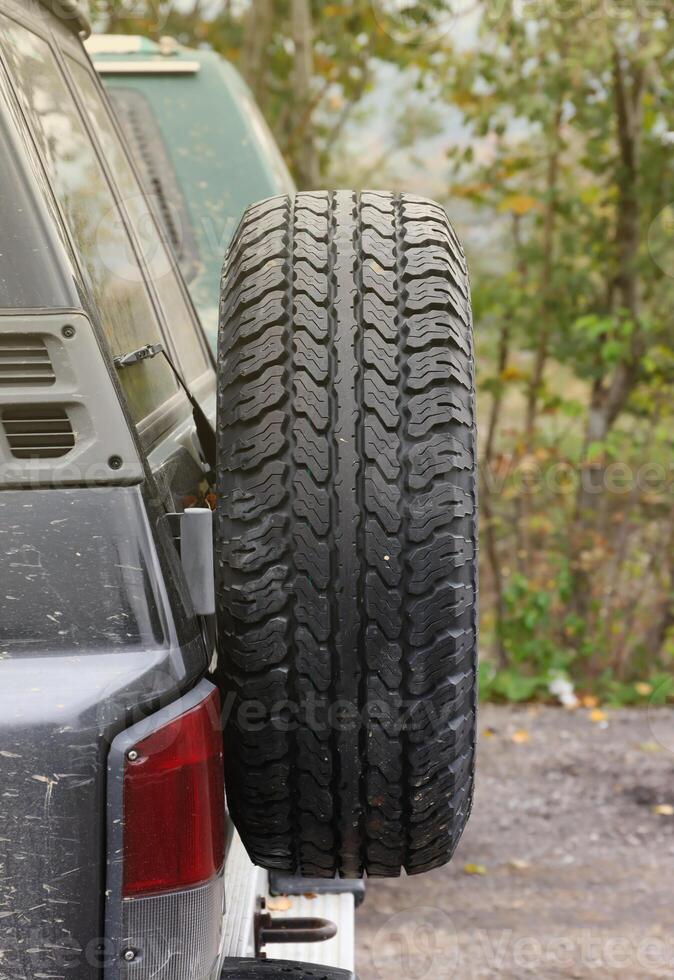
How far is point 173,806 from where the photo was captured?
1.48 meters

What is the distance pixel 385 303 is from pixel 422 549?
451 mm

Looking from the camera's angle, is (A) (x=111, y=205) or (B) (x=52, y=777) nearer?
(B) (x=52, y=777)

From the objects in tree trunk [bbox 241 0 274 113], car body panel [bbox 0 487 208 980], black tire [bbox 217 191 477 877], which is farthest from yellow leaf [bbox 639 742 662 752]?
tree trunk [bbox 241 0 274 113]

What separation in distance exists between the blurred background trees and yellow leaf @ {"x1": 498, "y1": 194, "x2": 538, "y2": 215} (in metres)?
0.02

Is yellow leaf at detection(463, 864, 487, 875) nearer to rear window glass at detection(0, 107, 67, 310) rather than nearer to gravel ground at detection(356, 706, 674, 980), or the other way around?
gravel ground at detection(356, 706, 674, 980)

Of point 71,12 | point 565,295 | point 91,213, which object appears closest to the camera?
point 91,213

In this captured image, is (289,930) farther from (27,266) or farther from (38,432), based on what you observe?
(27,266)

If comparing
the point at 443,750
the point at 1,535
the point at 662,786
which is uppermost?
the point at 1,535

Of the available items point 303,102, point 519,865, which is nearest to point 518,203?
Result: point 303,102

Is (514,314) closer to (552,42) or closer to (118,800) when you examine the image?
(552,42)

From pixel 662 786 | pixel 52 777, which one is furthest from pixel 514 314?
pixel 52 777

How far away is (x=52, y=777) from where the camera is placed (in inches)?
54.8

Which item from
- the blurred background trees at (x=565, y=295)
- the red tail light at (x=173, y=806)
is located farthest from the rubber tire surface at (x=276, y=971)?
the blurred background trees at (x=565, y=295)

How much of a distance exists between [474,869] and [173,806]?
9.24 ft
